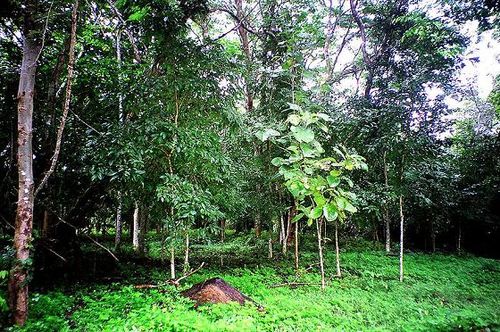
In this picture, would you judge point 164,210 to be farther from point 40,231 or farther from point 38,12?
point 38,12

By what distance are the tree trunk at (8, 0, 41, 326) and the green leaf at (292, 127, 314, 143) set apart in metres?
3.55

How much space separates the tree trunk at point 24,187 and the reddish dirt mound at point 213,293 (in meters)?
2.25

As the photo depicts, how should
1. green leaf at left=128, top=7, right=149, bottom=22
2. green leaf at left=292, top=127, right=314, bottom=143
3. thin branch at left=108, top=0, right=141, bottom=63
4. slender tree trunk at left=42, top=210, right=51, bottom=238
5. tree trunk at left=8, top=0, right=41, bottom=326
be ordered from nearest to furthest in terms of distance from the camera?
green leaf at left=292, top=127, right=314, bottom=143, tree trunk at left=8, top=0, right=41, bottom=326, green leaf at left=128, top=7, right=149, bottom=22, thin branch at left=108, top=0, right=141, bottom=63, slender tree trunk at left=42, top=210, right=51, bottom=238

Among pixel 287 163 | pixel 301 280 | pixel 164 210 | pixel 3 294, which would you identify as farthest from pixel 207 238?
pixel 287 163

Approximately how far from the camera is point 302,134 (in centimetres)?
160

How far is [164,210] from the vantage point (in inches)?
234

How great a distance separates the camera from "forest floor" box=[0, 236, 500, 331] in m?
3.91

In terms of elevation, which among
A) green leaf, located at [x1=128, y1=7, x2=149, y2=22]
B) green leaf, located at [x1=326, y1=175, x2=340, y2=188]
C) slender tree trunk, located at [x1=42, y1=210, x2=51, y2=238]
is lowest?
slender tree trunk, located at [x1=42, y1=210, x2=51, y2=238]

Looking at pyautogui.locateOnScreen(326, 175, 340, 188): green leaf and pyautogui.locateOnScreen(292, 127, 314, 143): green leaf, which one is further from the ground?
pyautogui.locateOnScreen(292, 127, 314, 143): green leaf

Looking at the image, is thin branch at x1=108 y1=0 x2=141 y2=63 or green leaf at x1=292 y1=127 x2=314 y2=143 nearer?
green leaf at x1=292 y1=127 x2=314 y2=143

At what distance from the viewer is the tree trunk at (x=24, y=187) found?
137 inches

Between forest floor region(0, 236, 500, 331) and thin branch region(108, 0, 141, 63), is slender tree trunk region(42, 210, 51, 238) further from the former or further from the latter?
thin branch region(108, 0, 141, 63)

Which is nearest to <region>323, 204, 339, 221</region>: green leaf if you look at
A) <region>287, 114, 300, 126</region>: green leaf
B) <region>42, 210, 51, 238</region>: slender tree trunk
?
<region>287, 114, 300, 126</region>: green leaf

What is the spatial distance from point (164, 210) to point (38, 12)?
370 cm
